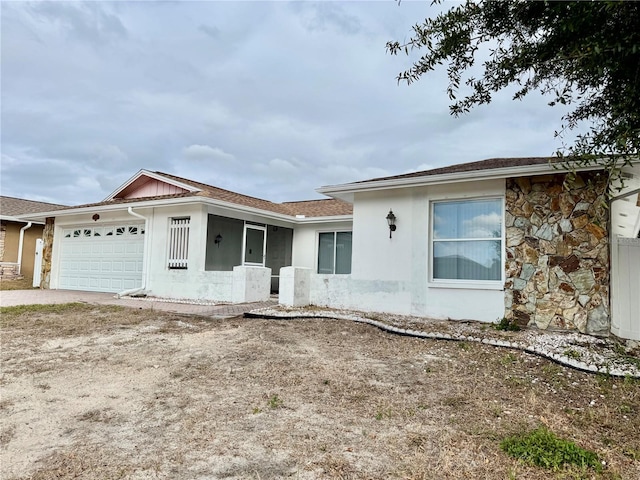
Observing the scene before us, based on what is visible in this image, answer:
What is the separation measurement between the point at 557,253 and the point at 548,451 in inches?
204

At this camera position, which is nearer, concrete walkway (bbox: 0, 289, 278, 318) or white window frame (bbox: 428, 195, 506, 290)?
white window frame (bbox: 428, 195, 506, 290)

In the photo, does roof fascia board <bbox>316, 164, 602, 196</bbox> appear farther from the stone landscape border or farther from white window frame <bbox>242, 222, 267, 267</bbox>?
white window frame <bbox>242, 222, 267, 267</bbox>

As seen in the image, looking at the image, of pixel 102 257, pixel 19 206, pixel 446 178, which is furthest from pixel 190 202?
pixel 19 206

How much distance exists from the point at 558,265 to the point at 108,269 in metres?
13.5

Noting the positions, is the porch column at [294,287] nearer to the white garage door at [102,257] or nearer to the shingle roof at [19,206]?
the white garage door at [102,257]

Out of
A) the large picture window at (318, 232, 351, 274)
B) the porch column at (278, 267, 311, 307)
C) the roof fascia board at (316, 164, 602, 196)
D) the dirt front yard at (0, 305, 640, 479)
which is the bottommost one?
the dirt front yard at (0, 305, 640, 479)

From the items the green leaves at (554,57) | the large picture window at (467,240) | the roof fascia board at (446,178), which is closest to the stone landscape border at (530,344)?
the large picture window at (467,240)

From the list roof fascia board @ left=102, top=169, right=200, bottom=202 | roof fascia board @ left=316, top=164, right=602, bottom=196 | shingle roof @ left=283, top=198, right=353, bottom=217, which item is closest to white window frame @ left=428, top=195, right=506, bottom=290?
roof fascia board @ left=316, top=164, right=602, bottom=196

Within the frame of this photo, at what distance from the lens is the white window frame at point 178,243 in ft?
38.2

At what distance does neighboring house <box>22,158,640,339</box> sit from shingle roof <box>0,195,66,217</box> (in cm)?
754

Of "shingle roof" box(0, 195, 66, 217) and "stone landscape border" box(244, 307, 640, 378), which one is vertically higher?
"shingle roof" box(0, 195, 66, 217)

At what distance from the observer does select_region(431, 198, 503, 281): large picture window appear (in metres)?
7.72

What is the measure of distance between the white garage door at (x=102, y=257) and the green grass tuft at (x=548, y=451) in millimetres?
12298

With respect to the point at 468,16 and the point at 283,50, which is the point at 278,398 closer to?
the point at 468,16
